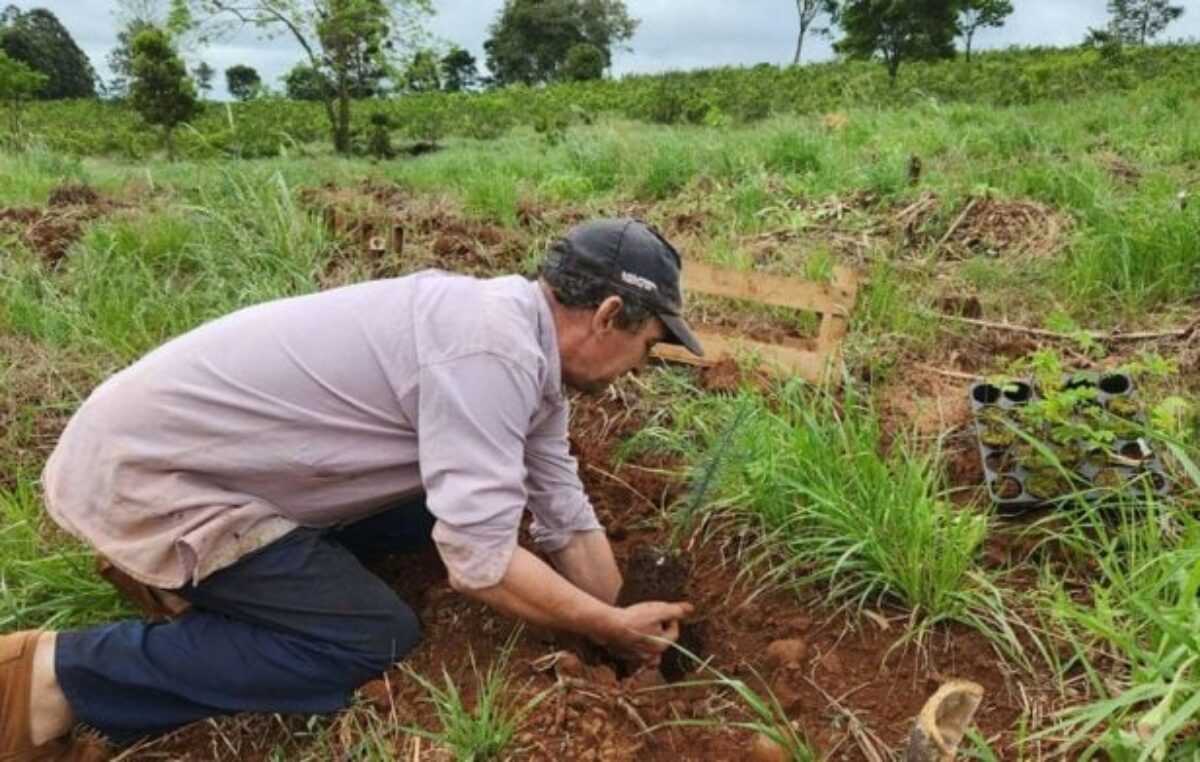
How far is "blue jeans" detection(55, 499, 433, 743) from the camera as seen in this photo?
6.70ft

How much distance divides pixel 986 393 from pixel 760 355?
2.37 ft

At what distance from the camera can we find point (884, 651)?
208 cm

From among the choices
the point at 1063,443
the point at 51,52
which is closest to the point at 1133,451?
the point at 1063,443

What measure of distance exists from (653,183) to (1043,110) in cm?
487

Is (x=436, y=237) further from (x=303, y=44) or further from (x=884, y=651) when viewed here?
(x=303, y=44)

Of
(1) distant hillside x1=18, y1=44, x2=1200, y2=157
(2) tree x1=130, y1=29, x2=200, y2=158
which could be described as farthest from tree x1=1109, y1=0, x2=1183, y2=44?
(2) tree x1=130, y1=29, x2=200, y2=158

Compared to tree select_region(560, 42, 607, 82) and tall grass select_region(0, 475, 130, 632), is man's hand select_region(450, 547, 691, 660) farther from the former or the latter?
tree select_region(560, 42, 607, 82)

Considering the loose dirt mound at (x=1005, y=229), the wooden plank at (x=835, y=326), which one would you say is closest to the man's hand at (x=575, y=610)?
the wooden plank at (x=835, y=326)

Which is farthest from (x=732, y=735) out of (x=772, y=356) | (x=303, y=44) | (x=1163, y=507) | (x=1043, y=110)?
(x=303, y=44)

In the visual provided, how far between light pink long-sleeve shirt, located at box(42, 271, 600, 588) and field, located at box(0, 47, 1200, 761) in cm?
42

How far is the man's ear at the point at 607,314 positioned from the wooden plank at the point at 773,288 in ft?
4.49

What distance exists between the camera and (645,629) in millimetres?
2074

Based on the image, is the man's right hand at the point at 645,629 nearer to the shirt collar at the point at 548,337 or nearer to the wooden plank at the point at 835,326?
the shirt collar at the point at 548,337

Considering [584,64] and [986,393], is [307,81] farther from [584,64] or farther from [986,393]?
[584,64]
